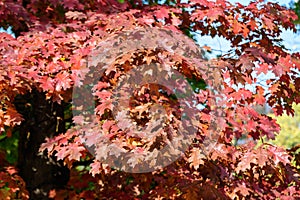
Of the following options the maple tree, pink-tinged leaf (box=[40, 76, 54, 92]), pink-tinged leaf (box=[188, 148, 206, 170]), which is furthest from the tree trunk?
pink-tinged leaf (box=[188, 148, 206, 170])

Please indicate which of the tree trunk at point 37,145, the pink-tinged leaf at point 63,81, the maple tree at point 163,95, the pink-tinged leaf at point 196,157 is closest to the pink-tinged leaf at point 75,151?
the maple tree at point 163,95

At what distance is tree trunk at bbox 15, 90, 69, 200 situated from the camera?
13.8 feet

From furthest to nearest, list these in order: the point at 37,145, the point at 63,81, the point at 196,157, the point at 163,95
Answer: the point at 37,145 < the point at 163,95 < the point at 63,81 < the point at 196,157

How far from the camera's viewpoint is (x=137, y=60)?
285cm

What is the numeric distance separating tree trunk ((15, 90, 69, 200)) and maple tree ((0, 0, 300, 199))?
60 centimetres

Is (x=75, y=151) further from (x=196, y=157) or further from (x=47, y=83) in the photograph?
(x=196, y=157)

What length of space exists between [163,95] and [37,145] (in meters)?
1.78

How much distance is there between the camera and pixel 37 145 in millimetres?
4285

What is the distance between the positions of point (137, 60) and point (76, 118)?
0.59 meters

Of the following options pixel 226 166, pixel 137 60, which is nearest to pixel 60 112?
pixel 137 60

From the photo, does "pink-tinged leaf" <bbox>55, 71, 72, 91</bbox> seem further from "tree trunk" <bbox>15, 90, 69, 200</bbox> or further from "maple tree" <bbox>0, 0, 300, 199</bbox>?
"tree trunk" <bbox>15, 90, 69, 200</bbox>

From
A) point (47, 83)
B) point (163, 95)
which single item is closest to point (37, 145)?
point (47, 83)

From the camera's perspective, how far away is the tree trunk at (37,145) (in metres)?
4.22

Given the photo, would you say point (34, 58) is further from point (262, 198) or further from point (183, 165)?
point (262, 198)
